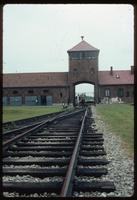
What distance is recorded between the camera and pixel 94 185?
4797 mm

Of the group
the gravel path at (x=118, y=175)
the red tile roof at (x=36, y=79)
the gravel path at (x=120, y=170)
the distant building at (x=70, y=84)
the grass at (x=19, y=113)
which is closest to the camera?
the gravel path at (x=118, y=175)

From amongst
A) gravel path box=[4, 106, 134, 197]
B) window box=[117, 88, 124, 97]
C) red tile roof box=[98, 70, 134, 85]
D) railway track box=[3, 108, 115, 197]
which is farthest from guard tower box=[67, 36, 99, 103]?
railway track box=[3, 108, 115, 197]

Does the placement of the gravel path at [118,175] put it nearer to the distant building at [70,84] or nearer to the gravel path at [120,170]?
the gravel path at [120,170]

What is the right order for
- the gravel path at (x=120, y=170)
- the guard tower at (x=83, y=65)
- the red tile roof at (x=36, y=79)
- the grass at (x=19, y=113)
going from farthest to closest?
the red tile roof at (x=36, y=79)
the guard tower at (x=83, y=65)
the grass at (x=19, y=113)
the gravel path at (x=120, y=170)

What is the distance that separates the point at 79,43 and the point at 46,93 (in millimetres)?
11578

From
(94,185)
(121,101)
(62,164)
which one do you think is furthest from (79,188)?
(121,101)

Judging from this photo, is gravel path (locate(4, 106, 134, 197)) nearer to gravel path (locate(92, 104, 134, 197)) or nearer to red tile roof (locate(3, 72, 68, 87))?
gravel path (locate(92, 104, 134, 197))

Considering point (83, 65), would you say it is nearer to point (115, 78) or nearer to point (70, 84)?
point (70, 84)

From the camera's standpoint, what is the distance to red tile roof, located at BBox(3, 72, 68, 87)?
217 ft

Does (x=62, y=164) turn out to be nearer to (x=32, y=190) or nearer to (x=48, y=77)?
(x=32, y=190)

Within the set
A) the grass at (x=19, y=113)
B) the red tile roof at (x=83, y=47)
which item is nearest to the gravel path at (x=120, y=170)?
the grass at (x=19, y=113)

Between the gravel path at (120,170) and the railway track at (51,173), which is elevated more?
the railway track at (51,173)

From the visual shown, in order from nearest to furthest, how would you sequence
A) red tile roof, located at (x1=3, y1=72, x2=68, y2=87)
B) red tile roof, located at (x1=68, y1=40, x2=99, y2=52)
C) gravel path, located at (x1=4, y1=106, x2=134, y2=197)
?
1. gravel path, located at (x1=4, y1=106, x2=134, y2=197)
2. red tile roof, located at (x1=3, y1=72, x2=68, y2=87)
3. red tile roof, located at (x1=68, y1=40, x2=99, y2=52)

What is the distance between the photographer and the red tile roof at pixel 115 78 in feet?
219
